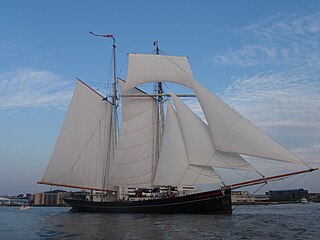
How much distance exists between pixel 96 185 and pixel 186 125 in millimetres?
19984

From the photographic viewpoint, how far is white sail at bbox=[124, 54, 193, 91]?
58281 mm

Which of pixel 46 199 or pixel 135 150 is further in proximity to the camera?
pixel 46 199

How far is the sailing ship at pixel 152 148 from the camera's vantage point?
40594 mm

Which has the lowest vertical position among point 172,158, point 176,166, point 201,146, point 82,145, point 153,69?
point 176,166

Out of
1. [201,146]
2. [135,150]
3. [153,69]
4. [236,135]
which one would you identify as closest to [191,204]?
[201,146]

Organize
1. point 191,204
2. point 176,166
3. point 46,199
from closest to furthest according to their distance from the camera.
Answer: point 191,204, point 176,166, point 46,199

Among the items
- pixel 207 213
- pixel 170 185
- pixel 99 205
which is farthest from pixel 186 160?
pixel 99 205

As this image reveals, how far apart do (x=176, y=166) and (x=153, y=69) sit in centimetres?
1958

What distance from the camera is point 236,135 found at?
128ft

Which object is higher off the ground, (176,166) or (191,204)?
(176,166)

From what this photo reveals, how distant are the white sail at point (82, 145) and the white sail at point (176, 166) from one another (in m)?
14.3

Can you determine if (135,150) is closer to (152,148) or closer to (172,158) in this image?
(152,148)

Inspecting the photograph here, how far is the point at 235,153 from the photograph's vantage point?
4003 centimetres

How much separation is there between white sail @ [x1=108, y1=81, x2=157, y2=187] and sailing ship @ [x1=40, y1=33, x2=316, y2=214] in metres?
0.14
